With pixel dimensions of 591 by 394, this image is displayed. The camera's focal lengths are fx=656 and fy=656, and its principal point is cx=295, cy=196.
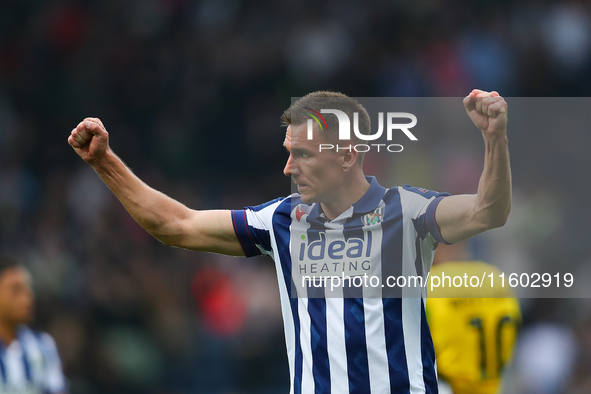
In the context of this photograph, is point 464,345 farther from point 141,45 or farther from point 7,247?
point 141,45

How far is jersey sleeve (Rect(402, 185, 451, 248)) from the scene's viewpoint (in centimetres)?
291

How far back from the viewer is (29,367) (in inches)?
214

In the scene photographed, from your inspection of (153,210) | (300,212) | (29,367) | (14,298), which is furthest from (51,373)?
(300,212)

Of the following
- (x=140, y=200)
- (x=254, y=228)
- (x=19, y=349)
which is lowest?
(x=19, y=349)

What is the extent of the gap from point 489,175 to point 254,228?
3.98ft

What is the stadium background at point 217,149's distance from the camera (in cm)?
688

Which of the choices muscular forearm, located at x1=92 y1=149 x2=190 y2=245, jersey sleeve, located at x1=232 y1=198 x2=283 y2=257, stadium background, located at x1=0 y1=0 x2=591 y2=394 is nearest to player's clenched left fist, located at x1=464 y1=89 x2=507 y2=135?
jersey sleeve, located at x1=232 y1=198 x2=283 y2=257

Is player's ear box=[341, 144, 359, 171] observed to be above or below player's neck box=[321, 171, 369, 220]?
above

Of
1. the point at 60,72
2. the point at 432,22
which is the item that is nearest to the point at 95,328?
the point at 60,72

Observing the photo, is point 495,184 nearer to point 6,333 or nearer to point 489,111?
point 489,111

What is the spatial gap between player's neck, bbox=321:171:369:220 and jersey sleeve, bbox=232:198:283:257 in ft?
0.94

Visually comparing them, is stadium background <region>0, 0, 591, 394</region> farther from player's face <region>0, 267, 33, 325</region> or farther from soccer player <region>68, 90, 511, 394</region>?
soccer player <region>68, 90, 511, 394</region>

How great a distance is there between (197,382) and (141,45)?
5.24 m

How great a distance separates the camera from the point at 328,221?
3.21 meters
